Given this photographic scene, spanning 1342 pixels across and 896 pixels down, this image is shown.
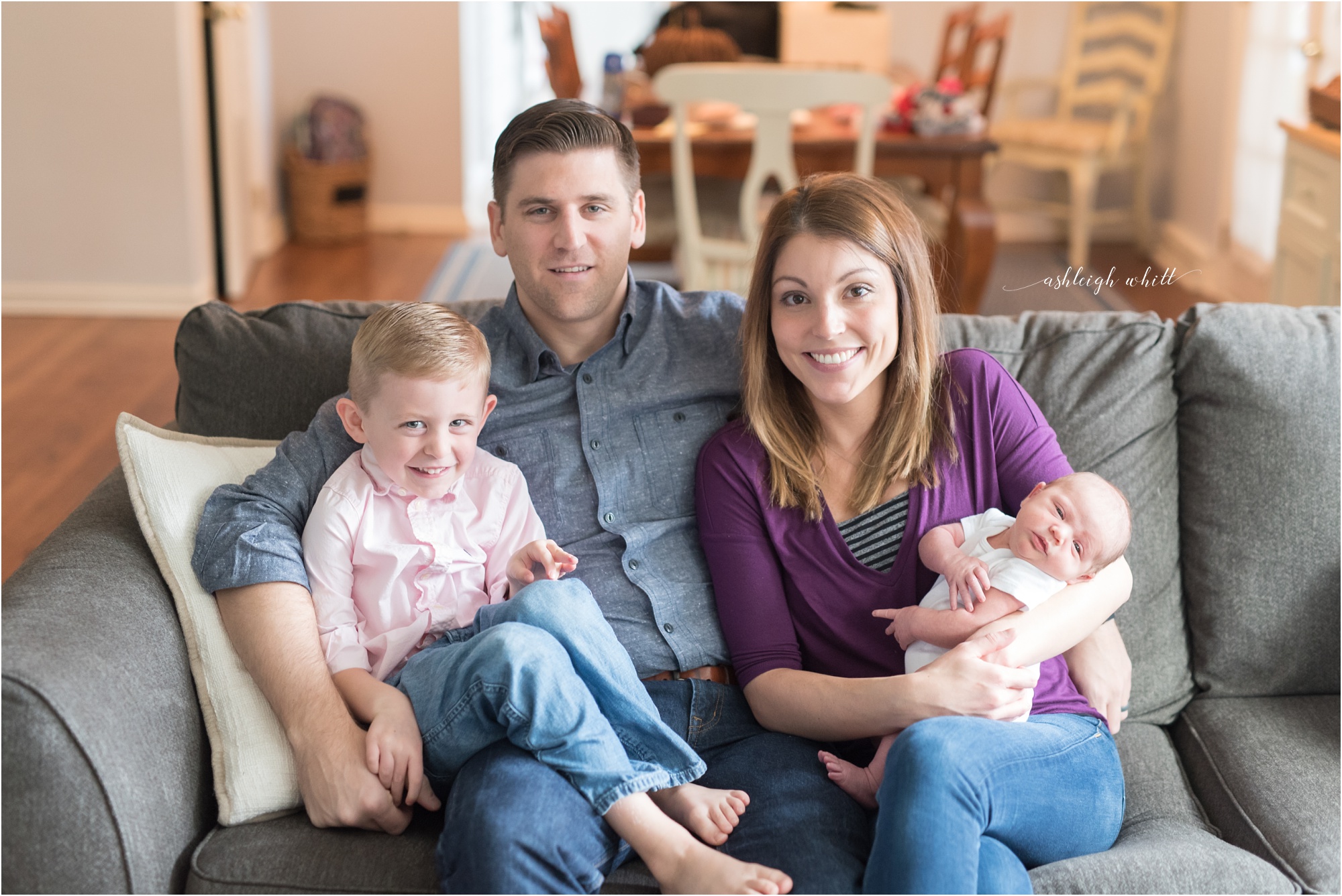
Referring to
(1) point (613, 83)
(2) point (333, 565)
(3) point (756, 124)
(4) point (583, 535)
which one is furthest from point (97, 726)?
(1) point (613, 83)

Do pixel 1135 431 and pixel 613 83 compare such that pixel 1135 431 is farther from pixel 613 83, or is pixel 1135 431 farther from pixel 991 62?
pixel 991 62

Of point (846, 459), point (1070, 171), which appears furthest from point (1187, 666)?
point (1070, 171)

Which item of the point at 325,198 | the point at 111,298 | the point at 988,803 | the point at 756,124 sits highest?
the point at 756,124

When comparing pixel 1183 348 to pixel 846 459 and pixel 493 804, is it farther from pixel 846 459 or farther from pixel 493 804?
pixel 493 804

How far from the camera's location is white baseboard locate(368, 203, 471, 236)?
5.96 m

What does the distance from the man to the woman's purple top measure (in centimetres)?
9

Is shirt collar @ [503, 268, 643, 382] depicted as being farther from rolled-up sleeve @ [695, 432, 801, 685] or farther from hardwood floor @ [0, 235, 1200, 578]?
hardwood floor @ [0, 235, 1200, 578]

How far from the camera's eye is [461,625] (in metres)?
1.46

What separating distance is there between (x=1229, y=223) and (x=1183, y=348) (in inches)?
132

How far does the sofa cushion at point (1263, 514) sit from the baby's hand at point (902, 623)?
0.54 m

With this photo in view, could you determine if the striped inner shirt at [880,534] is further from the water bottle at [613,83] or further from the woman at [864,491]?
the water bottle at [613,83]

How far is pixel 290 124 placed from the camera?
5.71 m

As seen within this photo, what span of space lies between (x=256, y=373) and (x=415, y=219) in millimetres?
4444

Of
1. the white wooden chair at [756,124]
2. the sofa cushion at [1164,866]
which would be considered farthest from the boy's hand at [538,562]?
the white wooden chair at [756,124]
